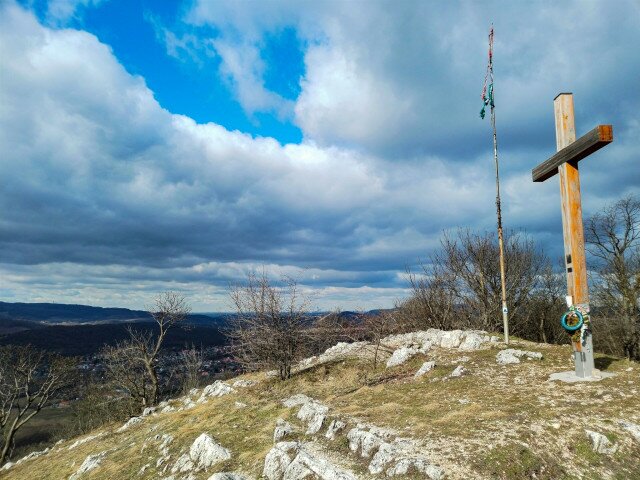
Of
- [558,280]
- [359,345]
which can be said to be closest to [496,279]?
[558,280]

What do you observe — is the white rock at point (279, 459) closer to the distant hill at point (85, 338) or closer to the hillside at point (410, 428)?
the hillside at point (410, 428)

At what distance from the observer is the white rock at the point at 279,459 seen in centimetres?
695

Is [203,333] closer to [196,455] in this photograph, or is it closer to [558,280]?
[558,280]

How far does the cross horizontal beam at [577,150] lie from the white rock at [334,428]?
862cm

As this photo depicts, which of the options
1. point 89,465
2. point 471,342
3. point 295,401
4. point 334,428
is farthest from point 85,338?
point 334,428

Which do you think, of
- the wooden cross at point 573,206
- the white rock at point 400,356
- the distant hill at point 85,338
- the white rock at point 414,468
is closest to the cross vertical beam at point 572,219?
the wooden cross at point 573,206

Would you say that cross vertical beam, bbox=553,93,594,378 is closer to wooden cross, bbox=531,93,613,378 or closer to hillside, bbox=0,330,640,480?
wooden cross, bbox=531,93,613,378

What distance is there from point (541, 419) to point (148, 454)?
31.3ft

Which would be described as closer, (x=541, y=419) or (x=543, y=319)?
(x=541, y=419)

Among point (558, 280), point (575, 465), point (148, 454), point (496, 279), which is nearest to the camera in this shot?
point (575, 465)

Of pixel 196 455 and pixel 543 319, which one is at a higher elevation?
pixel 543 319

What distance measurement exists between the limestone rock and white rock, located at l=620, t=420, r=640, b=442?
5467 mm

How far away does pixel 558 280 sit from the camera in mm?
35844

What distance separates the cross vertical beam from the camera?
396 inches
